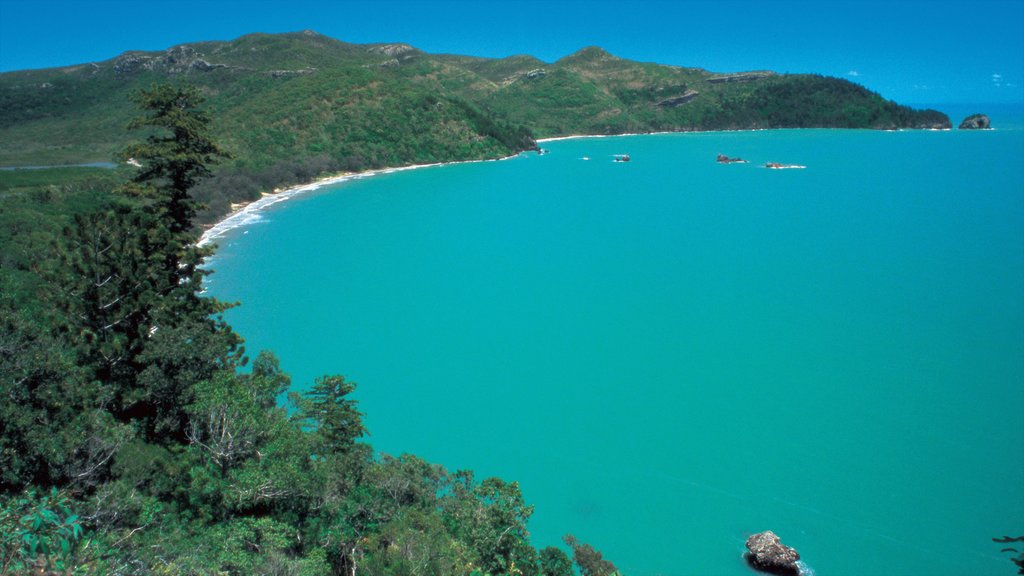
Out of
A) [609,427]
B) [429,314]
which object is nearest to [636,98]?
[429,314]

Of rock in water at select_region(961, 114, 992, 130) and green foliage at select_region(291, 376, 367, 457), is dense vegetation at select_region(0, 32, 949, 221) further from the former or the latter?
green foliage at select_region(291, 376, 367, 457)

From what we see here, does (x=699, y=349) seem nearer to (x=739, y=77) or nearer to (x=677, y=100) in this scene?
(x=677, y=100)

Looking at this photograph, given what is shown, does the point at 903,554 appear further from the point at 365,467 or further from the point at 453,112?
the point at 453,112

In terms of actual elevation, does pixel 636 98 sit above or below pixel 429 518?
above

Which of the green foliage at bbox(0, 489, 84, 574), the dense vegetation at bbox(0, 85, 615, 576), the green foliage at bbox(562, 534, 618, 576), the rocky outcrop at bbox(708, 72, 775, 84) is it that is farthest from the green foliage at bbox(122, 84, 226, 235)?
the rocky outcrop at bbox(708, 72, 775, 84)

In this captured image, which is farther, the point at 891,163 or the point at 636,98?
the point at 636,98

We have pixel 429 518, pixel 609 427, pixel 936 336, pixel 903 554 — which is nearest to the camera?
pixel 429 518

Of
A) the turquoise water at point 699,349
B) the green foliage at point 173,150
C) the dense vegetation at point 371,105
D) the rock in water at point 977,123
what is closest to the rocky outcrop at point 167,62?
the dense vegetation at point 371,105
